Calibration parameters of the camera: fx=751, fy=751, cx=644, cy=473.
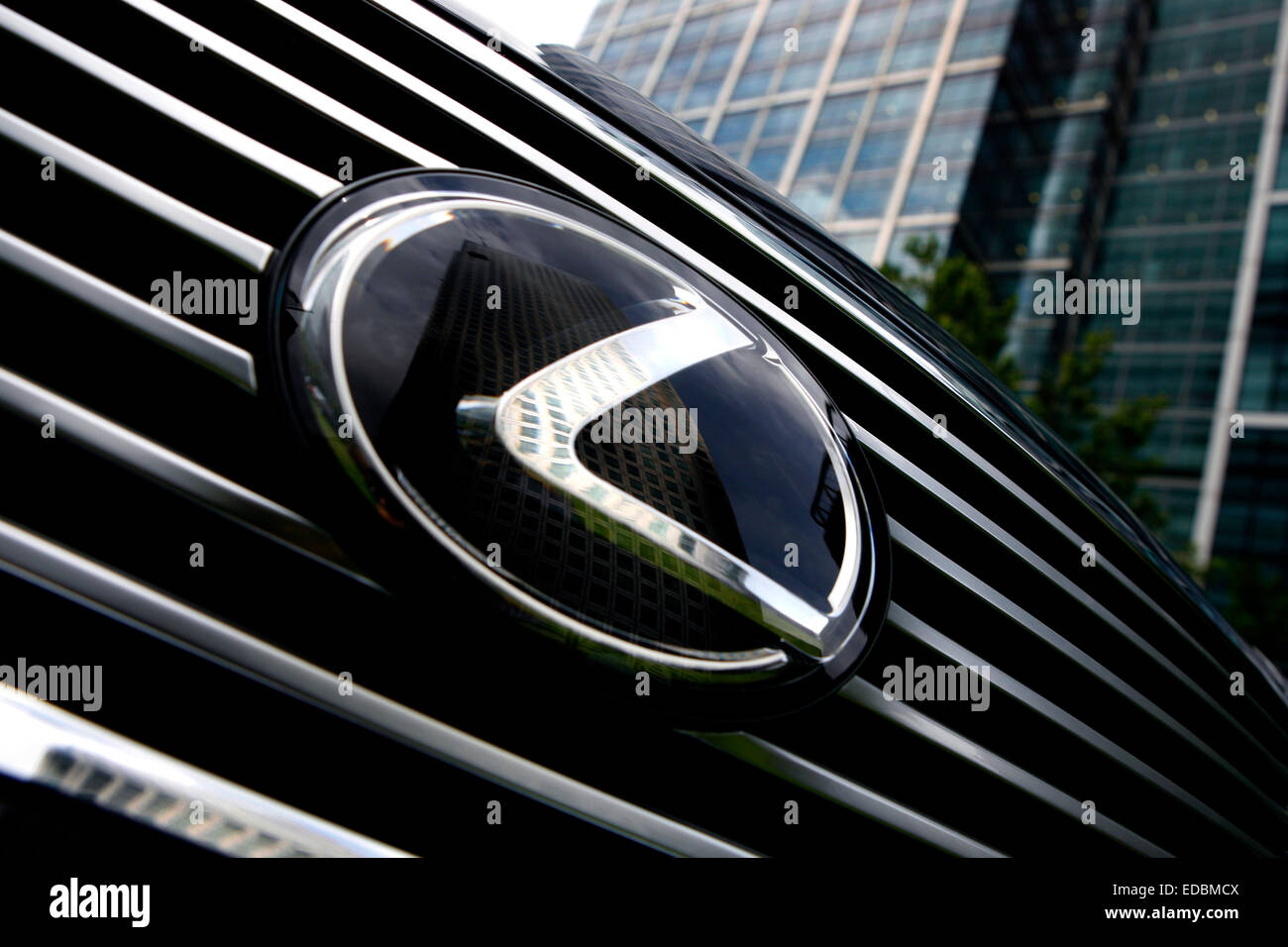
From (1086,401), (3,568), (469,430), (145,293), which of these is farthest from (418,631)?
(1086,401)

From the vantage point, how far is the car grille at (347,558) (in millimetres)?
816

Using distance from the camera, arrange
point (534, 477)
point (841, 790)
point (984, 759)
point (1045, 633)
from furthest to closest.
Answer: point (1045, 633)
point (984, 759)
point (841, 790)
point (534, 477)

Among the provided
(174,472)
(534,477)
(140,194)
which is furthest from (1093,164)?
(174,472)

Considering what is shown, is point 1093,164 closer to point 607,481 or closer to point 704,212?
point 704,212

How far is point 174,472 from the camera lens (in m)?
0.85

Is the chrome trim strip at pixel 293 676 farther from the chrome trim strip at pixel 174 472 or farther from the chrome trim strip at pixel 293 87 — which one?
the chrome trim strip at pixel 293 87

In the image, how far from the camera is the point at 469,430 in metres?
0.94

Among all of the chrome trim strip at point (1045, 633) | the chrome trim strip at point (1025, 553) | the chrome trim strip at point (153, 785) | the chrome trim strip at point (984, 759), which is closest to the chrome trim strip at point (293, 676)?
the chrome trim strip at point (153, 785)

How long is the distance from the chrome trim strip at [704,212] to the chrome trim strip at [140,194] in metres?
0.41

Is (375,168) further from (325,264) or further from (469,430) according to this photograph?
(469,430)

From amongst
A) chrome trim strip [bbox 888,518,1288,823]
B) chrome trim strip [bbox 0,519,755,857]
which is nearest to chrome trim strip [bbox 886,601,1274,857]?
chrome trim strip [bbox 888,518,1288,823]

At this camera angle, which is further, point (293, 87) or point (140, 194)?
point (293, 87)

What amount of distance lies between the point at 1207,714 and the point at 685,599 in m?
1.43

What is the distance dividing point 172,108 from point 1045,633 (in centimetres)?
167
